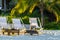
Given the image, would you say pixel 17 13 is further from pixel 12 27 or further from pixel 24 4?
pixel 12 27

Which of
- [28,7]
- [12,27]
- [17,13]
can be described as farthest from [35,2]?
[12,27]

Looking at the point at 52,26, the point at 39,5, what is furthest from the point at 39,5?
the point at 52,26

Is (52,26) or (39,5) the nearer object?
(39,5)

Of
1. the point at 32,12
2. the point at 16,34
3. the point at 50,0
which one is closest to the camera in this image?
the point at 16,34

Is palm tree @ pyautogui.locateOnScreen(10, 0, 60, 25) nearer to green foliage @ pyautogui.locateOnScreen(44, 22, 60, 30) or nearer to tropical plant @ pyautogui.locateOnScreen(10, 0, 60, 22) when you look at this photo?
tropical plant @ pyautogui.locateOnScreen(10, 0, 60, 22)

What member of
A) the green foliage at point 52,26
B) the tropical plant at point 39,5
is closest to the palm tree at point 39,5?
the tropical plant at point 39,5

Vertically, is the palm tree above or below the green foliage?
above

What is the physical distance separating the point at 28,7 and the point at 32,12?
1.90 meters

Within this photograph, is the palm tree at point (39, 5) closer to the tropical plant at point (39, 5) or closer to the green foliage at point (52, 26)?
the tropical plant at point (39, 5)

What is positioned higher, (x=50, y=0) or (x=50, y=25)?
(x=50, y=0)

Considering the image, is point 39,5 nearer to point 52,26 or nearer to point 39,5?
point 39,5

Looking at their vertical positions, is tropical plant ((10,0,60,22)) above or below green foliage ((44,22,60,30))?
above

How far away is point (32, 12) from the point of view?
1950 cm

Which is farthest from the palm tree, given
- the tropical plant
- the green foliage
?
the green foliage
